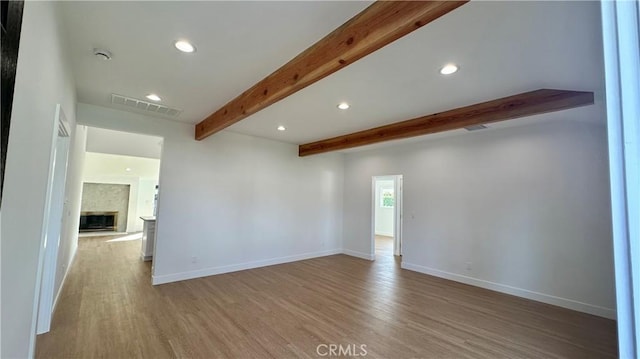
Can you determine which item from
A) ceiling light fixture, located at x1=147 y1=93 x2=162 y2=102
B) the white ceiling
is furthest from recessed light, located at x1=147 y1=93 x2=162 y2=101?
the white ceiling

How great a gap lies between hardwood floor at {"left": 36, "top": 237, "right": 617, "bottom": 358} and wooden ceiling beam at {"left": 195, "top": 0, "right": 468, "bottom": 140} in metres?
2.39

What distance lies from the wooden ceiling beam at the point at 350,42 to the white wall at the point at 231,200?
7.25ft

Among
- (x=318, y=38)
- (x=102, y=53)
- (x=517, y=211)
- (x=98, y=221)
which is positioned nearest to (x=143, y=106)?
(x=102, y=53)

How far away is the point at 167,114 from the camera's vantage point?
405cm

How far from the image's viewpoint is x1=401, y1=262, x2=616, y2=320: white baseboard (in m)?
3.43

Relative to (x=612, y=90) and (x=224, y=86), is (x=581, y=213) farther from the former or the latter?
(x=224, y=86)

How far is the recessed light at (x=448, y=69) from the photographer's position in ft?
7.91

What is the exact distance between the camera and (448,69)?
247 centimetres

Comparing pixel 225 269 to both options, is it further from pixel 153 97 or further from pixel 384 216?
pixel 384 216

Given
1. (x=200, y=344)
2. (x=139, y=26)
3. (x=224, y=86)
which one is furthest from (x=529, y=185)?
(x=139, y=26)

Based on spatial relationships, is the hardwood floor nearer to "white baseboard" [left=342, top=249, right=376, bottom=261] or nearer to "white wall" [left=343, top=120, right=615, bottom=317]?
"white wall" [left=343, top=120, right=615, bottom=317]

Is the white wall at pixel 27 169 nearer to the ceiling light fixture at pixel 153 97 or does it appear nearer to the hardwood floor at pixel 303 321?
the hardwood floor at pixel 303 321

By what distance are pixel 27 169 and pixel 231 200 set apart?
371cm

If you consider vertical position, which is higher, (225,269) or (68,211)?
(68,211)
